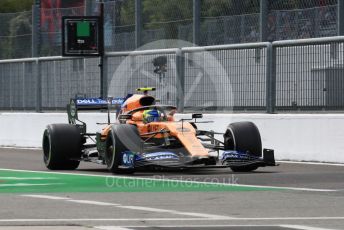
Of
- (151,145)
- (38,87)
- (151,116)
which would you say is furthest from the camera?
(38,87)

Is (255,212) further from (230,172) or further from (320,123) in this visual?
(320,123)

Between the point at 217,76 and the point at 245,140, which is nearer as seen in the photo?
the point at 245,140

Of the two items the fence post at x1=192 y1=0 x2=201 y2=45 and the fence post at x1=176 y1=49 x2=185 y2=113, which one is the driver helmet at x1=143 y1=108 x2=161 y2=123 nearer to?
the fence post at x1=176 y1=49 x2=185 y2=113

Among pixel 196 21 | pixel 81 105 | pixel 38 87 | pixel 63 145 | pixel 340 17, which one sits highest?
pixel 196 21

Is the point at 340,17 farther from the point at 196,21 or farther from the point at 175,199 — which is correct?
the point at 175,199

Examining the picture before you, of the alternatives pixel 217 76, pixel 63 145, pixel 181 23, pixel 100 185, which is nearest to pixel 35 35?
pixel 181 23

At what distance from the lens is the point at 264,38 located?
23266mm

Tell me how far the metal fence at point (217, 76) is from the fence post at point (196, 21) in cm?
78

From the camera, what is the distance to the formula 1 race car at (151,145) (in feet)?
56.1

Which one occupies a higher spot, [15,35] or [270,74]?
[15,35]

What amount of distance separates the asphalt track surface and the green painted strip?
0.04 ft

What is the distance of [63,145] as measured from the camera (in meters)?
19.0

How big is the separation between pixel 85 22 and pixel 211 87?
5.23 meters

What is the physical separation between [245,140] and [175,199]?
4741 mm
